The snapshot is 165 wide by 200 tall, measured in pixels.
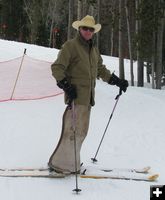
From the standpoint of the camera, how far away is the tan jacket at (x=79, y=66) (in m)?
5.50

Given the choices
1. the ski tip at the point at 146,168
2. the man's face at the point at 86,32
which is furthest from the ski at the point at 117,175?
the man's face at the point at 86,32

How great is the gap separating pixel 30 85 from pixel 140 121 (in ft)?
9.04

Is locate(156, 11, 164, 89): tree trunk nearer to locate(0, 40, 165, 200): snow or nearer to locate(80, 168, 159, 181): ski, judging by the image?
locate(0, 40, 165, 200): snow

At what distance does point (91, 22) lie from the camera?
557 centimetres

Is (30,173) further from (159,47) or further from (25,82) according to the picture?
(159,47)

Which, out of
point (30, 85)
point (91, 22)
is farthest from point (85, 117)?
point (30, 85)

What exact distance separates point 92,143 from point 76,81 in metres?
2.13

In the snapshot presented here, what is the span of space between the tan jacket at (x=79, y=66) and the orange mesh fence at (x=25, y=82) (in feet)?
15.2

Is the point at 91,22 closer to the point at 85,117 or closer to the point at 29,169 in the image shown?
the point at 85,117

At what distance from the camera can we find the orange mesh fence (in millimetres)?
10398

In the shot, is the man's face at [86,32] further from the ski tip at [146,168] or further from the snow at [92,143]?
the ski tip at [146,168]

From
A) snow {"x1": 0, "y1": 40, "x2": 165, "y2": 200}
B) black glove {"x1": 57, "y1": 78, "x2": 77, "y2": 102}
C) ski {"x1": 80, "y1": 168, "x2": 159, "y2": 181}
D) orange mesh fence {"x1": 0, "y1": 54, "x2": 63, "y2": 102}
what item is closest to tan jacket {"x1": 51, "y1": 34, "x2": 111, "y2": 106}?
black glove {"x1": 57, "y1": 78, "x2": 77, "y2": 102}

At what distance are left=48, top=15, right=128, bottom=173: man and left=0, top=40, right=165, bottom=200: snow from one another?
12.4 inches

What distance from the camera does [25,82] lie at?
35.8 ft
